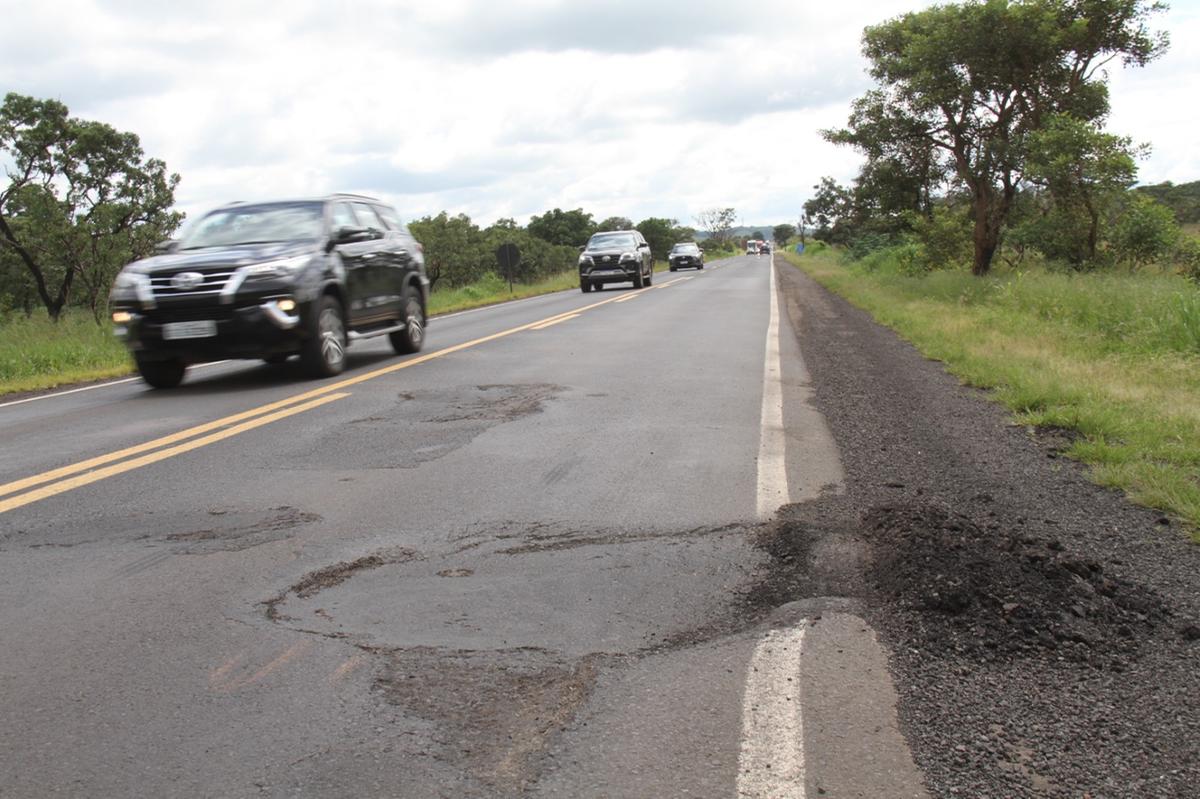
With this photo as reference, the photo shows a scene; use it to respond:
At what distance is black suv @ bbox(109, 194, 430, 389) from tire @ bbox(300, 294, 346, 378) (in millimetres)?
10

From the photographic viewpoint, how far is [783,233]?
18750 cm

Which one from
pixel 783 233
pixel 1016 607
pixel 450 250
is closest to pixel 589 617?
pixel 1016 607

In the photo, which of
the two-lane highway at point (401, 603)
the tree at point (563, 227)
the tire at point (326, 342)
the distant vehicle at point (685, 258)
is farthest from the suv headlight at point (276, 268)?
the tree at point (563, 227)

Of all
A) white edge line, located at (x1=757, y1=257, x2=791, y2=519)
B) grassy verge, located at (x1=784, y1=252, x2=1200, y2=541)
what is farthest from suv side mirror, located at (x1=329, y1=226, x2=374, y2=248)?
grassy verge, located at (x1=784, y1=252, x2=1200, y2=541)

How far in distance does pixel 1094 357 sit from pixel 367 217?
817 centimetres

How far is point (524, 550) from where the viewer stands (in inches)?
176

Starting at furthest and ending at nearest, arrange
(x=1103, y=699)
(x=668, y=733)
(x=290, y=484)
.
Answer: (x=290, y=484) < (x=1103, y=699) < (x=668, y=733)

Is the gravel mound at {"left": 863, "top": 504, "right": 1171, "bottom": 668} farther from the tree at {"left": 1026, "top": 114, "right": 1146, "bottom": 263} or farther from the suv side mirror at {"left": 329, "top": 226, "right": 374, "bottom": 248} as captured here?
the tree at {"left": 1026, "top": 114, "right": 1146, "bottom": 263}

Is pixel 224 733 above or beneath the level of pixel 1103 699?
above

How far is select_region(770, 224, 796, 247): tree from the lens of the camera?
18375 cm

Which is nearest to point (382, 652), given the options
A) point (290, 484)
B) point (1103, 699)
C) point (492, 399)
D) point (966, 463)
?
point (1103, 699)

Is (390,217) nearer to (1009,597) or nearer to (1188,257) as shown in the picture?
(1009,597)

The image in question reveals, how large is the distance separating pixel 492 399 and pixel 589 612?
17.5 ft

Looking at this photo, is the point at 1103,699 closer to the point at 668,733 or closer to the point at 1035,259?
the point at 668,733
